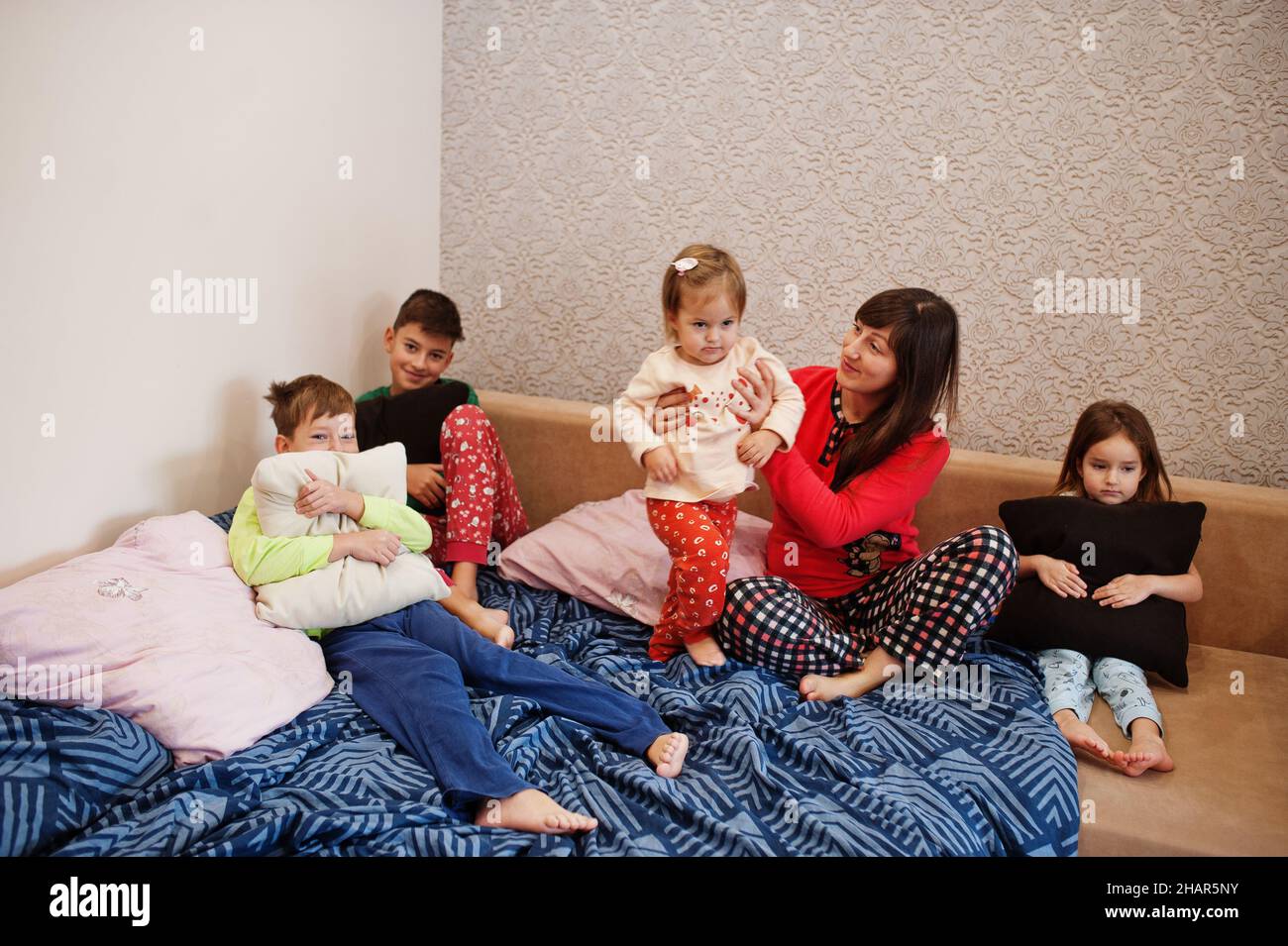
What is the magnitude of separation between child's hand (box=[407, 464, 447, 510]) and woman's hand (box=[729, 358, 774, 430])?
2.41 ft

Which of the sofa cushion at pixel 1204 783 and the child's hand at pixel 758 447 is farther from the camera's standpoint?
the child's hand at pixel 758 447

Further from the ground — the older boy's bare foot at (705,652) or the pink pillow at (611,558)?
the pink pillow at (611,558)

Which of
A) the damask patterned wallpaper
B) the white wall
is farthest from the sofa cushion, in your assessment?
the white wall

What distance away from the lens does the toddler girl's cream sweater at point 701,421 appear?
5.89 feet

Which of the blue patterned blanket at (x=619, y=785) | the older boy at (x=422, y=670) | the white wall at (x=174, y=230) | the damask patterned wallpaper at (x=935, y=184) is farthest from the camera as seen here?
the damask patterned wallpaper at (x=935, y=184)

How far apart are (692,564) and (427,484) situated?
0.70 meters

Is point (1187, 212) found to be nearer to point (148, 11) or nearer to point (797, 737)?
point (797, 737)

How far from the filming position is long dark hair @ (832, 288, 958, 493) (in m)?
1.78

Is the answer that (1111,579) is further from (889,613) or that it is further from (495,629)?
(495,629)

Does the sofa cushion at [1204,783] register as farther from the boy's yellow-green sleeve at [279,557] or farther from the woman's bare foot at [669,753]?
the boy's yellow-green sleeve at [279,557]

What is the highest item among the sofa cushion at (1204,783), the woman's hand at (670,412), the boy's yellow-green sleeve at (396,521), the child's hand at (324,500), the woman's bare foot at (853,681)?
the woman's hand at (670,412)

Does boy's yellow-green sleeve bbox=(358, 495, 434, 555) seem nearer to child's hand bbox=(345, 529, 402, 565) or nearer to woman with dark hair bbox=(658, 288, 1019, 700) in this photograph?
child's hand bbox=(345, 529, 402, 565)

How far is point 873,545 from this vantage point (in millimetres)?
1915

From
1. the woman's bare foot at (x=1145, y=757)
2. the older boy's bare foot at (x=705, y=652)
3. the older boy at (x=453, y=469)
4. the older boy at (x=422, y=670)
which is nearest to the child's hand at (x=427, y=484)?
the older boy at (x=453, y=469)
